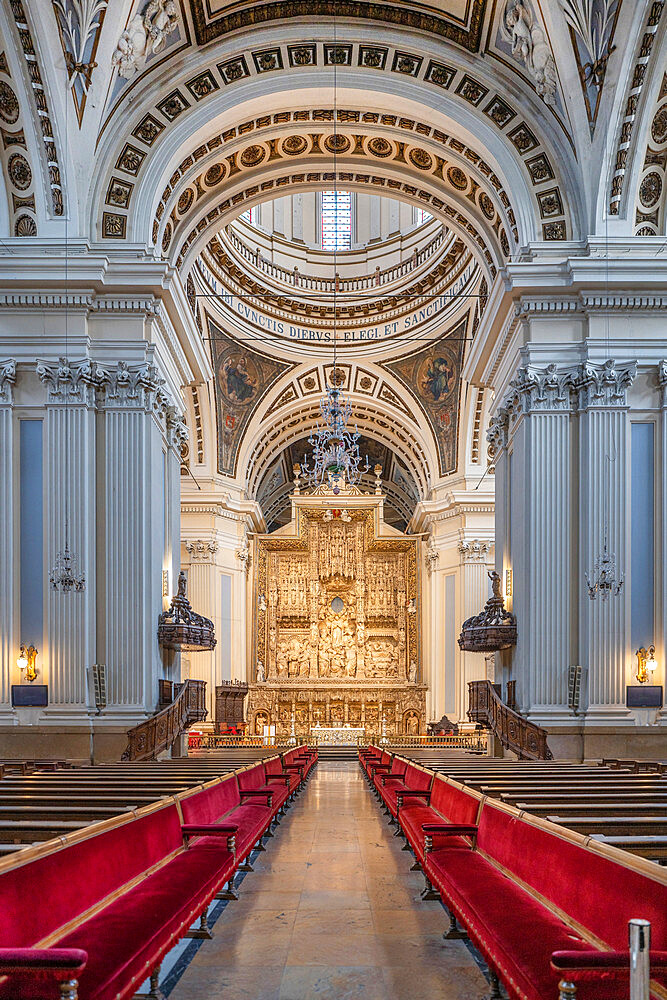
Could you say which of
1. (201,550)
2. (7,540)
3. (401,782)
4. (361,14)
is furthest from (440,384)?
(401,782)

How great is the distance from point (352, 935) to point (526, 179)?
12625 mm

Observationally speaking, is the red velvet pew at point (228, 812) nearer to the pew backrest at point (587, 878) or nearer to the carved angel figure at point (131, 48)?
the pew backrest at point (587, 878)

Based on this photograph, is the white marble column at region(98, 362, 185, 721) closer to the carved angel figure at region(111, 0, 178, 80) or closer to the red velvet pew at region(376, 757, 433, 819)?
the red velvet pew at region(376, 757, 433, 819)

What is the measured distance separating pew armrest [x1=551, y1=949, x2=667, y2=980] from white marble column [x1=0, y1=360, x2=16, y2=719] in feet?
39.8

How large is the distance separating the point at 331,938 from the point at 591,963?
2.49 m

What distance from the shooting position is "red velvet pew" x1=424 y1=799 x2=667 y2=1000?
8.57 feet

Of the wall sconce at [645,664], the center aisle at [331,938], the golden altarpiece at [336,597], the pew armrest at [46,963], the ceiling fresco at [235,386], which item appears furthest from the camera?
the golden altarpiece at [336,597]

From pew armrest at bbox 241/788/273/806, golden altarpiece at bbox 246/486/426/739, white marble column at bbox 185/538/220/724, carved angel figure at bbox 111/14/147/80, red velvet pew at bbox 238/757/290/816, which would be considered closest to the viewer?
pew armrest at bbox 241/788/273/806

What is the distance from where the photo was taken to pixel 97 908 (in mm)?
3822

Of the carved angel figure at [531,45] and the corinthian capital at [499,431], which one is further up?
the carved angel figure at [531,45]

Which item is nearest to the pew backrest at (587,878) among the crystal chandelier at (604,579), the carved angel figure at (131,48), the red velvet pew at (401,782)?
the red velvet pew at (401,782)

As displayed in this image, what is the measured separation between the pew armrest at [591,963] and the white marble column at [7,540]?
1213 cm

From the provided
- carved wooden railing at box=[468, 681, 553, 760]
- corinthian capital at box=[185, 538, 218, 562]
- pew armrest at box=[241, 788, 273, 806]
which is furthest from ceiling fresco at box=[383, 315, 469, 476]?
pew armrest at box=[241, 788, 273, 806]

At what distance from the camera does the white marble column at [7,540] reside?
533 inches
